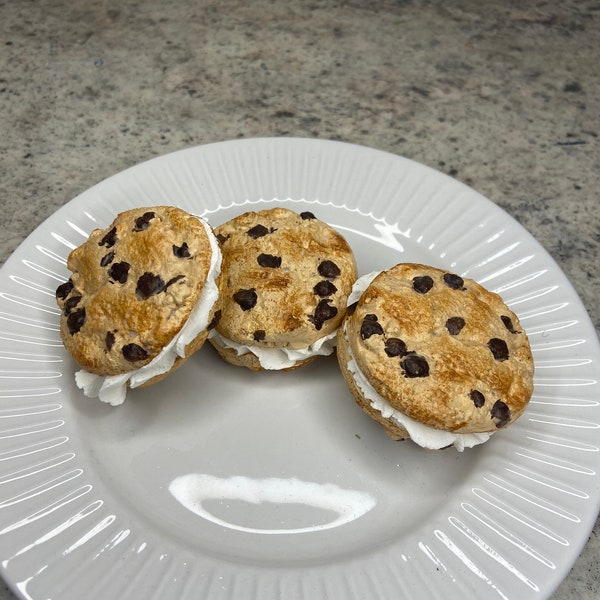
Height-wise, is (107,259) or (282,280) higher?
(107,259)

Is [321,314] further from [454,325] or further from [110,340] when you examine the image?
[110,340]

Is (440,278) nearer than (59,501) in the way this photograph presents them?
No

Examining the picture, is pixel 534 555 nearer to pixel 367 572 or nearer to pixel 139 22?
pixel 367 572

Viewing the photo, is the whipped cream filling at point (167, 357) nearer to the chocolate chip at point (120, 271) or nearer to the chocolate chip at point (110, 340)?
the chocolate chip at point (110, 340)

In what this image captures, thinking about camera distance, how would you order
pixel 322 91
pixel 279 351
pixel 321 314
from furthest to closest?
pixel 322 91
pixel 279 351
pixel 321 314

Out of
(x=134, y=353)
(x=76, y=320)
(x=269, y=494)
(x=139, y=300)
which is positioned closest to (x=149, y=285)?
(x=139, y=300)

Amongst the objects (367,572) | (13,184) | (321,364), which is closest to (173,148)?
(13,184)
